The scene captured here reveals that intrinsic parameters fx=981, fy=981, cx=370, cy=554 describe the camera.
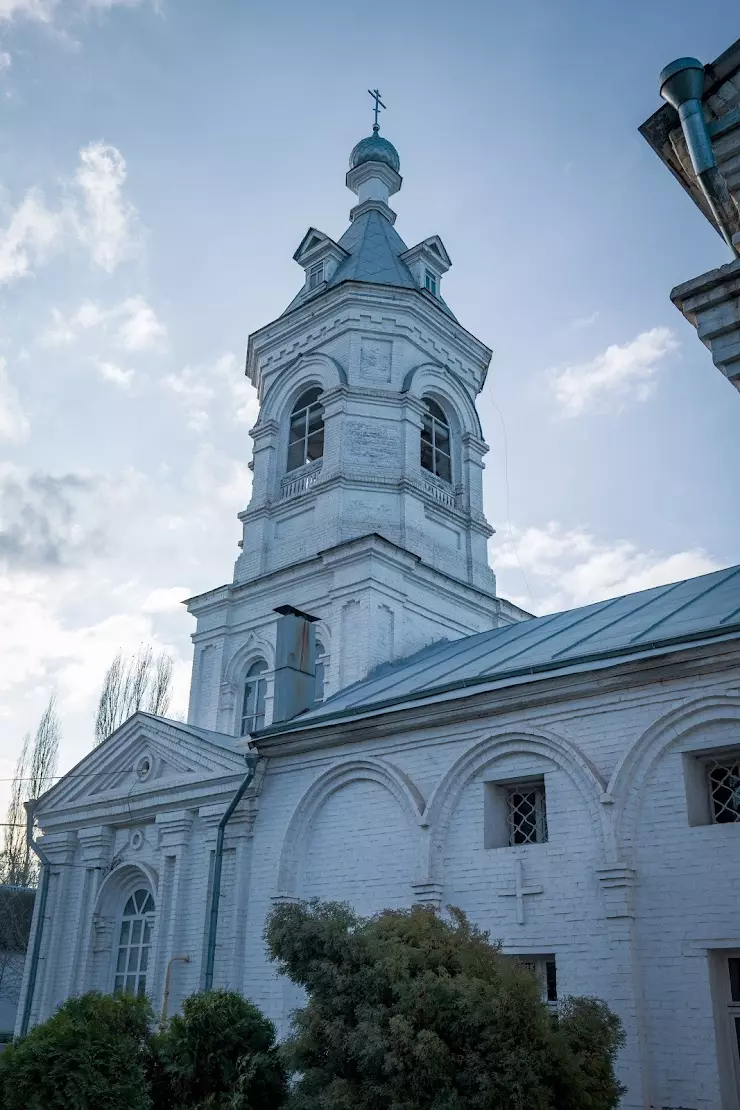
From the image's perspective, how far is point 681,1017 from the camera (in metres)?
9.45

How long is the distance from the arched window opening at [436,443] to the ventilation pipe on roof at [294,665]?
5986mm

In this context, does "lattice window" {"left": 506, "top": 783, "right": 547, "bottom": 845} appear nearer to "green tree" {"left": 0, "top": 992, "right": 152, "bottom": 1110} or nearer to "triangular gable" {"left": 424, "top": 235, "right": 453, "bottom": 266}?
"green tree" {"left": 0, "top": 992, "right": 152, "bottom": 1110}

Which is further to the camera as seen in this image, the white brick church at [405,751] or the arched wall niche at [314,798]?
the arched wall niche at [314,798]

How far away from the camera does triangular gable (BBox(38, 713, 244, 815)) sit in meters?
14.8

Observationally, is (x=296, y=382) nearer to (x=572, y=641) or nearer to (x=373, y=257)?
(x=373, y=257)

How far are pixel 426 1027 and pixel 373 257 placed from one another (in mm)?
19457

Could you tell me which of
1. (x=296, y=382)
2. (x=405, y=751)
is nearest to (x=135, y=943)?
(x=405, y=751)

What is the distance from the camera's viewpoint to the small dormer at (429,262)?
23.8 meters

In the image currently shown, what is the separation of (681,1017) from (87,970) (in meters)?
9.82

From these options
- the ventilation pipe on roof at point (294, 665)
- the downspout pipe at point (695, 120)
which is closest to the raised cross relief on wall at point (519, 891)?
the ventilation pipe on roof at point (294, 665)

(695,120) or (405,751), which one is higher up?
(695,120)

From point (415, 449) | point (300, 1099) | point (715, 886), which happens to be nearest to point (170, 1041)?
point (300, 1099)

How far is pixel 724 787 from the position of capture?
33.7 ft

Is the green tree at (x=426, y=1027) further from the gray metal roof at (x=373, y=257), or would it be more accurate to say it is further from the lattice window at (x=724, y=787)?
the gray metal roof at (x=373, y=257)
